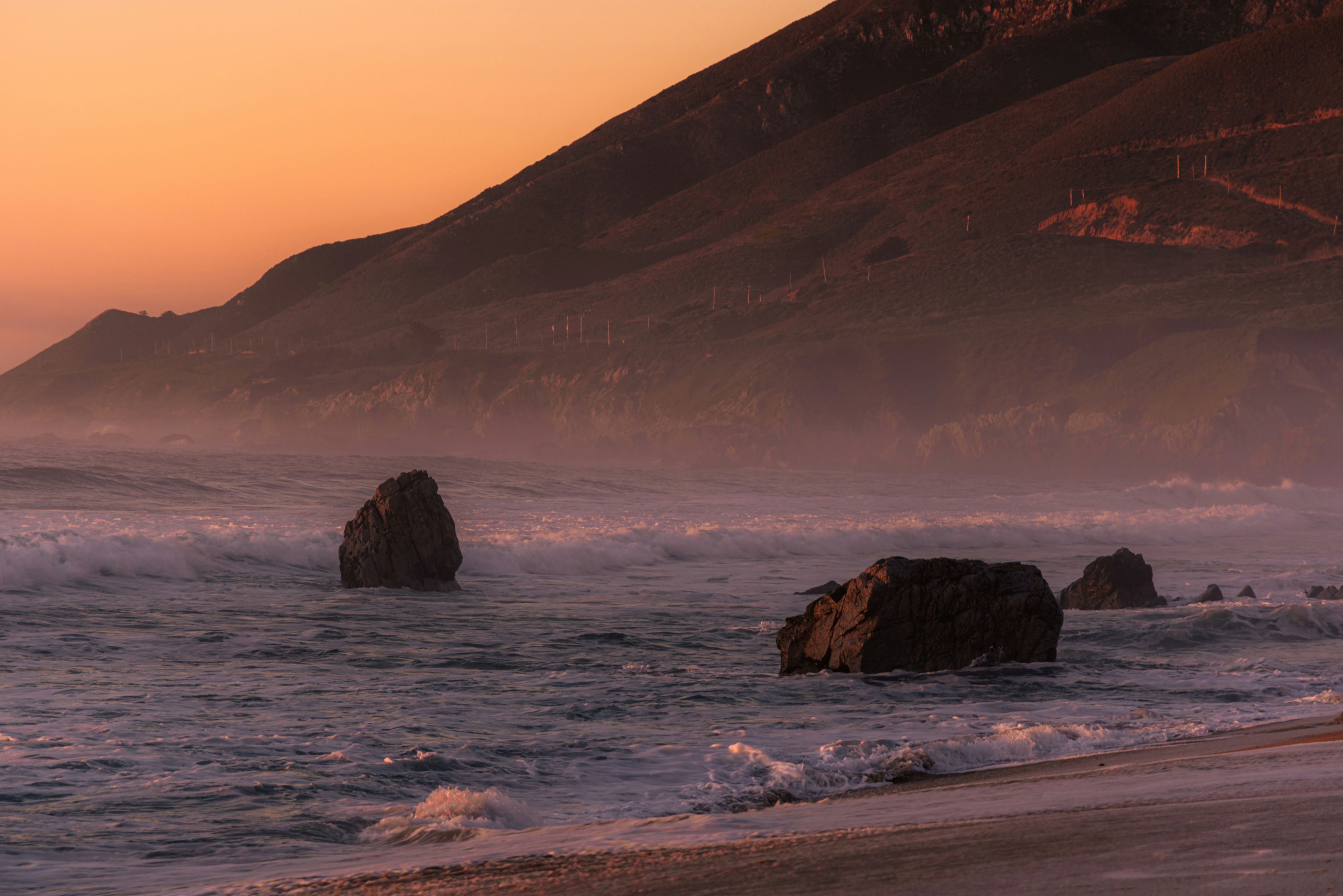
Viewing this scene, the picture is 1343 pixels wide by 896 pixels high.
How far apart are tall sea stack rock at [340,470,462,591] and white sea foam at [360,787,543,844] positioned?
611 inches

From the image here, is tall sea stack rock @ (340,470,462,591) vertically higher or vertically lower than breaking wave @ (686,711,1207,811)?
higher

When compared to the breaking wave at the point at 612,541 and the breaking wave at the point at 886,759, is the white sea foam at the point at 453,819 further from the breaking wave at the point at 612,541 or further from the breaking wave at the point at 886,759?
the breaking wave at the point at 612,541

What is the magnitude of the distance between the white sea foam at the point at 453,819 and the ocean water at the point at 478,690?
3 centimetres

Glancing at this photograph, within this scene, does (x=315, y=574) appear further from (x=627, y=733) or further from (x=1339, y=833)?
(x=1339, y=833)

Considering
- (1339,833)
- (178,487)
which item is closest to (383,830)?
(1339,833)

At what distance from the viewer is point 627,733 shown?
11406 millimetres

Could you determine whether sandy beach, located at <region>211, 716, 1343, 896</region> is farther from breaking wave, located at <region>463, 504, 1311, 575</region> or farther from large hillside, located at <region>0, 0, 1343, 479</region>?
large hillside, located at <region>0, 0, 1343, 479</region>

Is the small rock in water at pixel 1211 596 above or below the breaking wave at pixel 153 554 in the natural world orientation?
below

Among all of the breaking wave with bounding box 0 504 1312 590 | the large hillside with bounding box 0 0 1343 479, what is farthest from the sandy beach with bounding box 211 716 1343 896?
the large hillside with bounding box 0 0 1343 479

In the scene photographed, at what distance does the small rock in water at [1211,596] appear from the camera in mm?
22562

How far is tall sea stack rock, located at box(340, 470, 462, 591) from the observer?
23562mm

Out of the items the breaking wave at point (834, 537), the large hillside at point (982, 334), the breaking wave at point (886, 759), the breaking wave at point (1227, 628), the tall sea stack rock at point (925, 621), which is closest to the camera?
the breaking wave at point (886, 759)

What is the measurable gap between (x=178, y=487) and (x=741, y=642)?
1369 inches

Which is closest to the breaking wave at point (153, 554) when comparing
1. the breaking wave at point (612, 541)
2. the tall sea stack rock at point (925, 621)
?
the breaking wave at point (612, 541)
